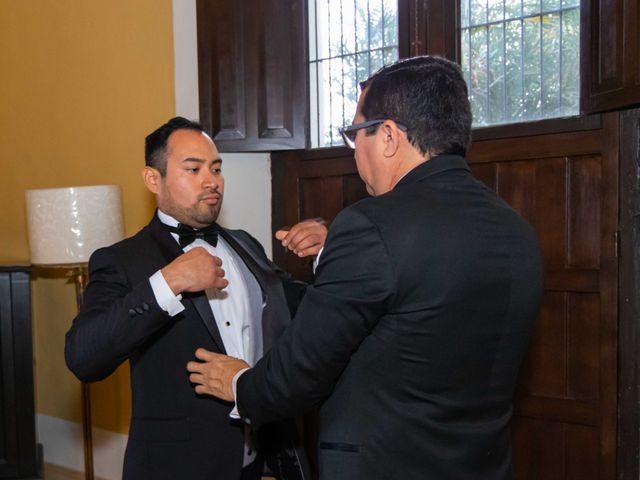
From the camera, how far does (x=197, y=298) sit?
2.23m

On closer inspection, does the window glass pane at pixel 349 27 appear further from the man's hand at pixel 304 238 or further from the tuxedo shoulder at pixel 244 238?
the man's hand at pixel 304 238

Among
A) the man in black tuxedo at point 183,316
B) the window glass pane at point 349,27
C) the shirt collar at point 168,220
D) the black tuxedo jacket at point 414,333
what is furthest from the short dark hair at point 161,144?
the window glass pane at point 349,27

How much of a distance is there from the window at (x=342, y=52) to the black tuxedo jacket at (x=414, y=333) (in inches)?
85.7

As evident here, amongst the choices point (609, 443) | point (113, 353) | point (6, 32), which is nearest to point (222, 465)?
point (113, 353)

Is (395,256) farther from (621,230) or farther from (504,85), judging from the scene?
(504,85)

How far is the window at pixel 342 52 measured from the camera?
3.70 meters

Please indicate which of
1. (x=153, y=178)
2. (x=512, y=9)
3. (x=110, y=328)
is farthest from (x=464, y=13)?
(x=110, y=328)

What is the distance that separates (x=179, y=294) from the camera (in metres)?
2.06

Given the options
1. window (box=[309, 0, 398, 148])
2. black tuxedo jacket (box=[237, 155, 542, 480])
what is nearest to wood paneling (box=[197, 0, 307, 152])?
window (box=[309, 0, 398, 148])

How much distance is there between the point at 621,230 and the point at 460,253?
1604 mm

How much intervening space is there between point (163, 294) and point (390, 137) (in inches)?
28.6

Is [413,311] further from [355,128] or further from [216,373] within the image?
[216,373]

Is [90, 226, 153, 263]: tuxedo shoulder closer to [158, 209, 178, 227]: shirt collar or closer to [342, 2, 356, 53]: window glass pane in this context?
[158, 209, 178, 227]: shirt collar

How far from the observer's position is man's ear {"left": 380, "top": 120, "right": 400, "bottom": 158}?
1.64 metres
